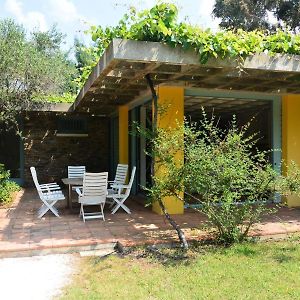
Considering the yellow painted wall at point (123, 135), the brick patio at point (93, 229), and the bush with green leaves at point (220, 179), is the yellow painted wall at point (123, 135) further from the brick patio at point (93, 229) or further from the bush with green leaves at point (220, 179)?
the bush with green leaves at point (220, 179)

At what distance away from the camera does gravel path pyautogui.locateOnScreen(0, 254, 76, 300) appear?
355 centimetres

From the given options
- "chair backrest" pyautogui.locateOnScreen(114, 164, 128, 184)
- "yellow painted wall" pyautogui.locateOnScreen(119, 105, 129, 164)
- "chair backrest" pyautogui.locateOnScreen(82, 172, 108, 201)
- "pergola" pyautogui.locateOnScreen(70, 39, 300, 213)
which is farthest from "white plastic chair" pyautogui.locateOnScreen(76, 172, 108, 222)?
"yellow painted wall" pyautogui.locateOnScreen(119, 105, 129, 164)

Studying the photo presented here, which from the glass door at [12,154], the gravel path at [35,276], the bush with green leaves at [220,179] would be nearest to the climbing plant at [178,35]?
the bush with green leaves at [220,179]

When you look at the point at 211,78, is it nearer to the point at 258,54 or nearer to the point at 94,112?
the point at 258,54

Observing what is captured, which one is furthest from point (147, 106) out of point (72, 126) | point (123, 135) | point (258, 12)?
point (258, 12)

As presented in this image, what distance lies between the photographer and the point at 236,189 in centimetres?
490

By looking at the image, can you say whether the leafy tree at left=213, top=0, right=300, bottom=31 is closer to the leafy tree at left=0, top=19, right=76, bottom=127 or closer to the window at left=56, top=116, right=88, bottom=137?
the window at left=56, top=116, right=88, bottom=137

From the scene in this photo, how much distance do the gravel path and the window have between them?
8.33 meters

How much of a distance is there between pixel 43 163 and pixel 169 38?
8.69 meters

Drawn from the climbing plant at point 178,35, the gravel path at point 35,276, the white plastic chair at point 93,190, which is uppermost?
the climbing plant at point 178,35

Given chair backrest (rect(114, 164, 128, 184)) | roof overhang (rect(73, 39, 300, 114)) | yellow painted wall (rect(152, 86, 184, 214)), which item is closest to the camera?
roof overhang (rect(73, 39, 300, 114))

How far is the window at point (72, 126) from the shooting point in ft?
41.1

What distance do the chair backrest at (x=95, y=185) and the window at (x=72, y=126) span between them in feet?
21.6

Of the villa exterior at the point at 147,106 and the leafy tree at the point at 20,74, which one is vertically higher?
the leafy tree at the point at 20,74
